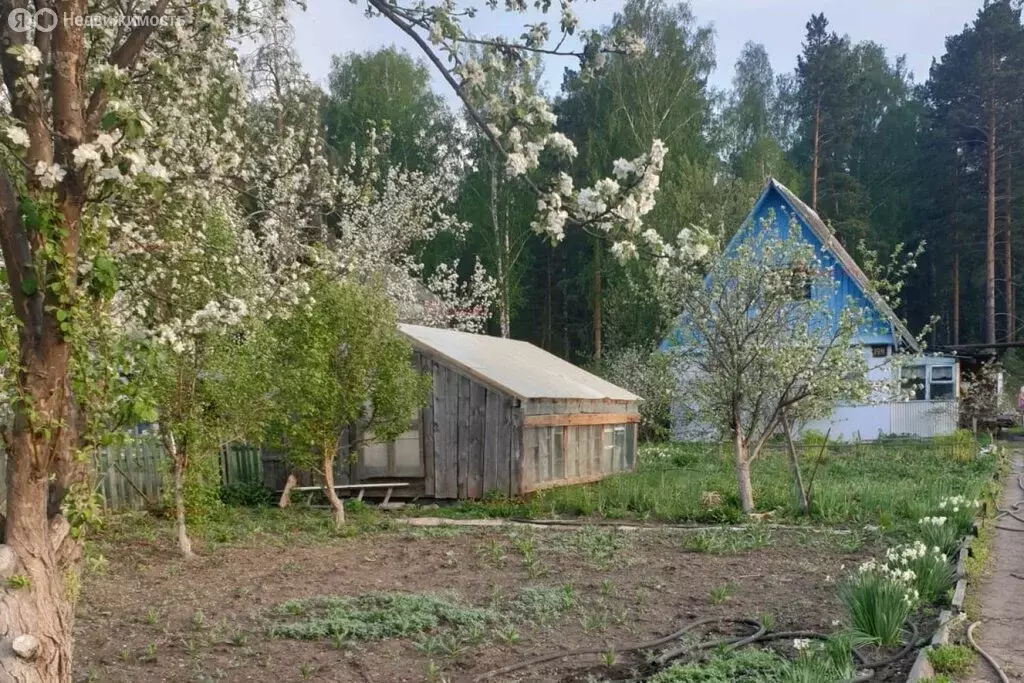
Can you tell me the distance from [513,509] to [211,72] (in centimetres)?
816

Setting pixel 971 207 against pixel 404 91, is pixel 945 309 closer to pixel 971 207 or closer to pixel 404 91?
pixel 971 207

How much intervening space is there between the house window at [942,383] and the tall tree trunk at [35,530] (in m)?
28.3

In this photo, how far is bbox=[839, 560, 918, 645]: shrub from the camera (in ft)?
19.5

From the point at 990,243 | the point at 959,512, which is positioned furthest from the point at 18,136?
the point at 990,243

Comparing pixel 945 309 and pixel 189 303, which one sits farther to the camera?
pixel 945 309

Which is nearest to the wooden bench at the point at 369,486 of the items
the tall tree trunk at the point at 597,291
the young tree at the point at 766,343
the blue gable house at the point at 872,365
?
the young tree at the point at 766,343

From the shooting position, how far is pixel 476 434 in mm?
14586

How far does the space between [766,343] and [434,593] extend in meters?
5.99

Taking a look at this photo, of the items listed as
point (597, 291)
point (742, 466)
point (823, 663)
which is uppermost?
point (597, 291)

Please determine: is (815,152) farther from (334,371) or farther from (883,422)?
(334,371)

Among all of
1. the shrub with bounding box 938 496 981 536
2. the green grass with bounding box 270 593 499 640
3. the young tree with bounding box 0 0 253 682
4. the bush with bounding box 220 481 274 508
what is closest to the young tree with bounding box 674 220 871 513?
the shrub with bounding box 938 496 981 536

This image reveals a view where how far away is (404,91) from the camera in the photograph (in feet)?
121

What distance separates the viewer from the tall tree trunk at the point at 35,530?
13.0ft

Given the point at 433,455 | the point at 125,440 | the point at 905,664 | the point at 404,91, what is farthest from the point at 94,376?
the point at 404,91
